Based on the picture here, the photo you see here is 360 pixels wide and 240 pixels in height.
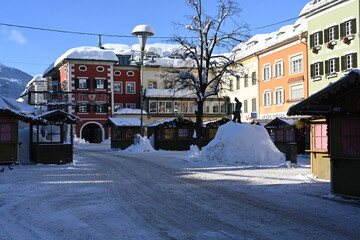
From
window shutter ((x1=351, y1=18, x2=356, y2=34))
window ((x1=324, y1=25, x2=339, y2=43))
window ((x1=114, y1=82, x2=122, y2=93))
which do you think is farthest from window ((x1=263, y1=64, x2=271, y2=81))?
window ((x1=114, y1=82, x2=122, y2=93))

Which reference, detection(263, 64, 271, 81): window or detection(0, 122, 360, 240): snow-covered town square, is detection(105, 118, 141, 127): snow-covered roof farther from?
detection(0, 122, 360, 240): snow-covered town square

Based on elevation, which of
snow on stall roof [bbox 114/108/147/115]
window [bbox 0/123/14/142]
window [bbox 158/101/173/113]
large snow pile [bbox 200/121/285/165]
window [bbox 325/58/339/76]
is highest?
window [bbox 325/58/339/76]

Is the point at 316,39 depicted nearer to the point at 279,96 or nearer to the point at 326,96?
the point at 279,96

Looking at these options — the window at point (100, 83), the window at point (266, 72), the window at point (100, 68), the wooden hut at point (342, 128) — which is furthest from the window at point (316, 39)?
the window at point (100, 68)

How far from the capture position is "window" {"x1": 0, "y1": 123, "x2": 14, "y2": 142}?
1928 cm

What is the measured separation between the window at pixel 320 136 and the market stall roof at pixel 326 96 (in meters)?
2.51

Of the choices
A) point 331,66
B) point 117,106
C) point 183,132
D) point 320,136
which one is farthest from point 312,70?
point 117,106

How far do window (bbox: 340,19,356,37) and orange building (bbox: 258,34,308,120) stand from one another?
5980mm

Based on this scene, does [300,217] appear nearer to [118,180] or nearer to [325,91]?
[325,91]

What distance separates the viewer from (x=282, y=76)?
43.8 m

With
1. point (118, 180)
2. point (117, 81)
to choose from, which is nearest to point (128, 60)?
point (117, 81)

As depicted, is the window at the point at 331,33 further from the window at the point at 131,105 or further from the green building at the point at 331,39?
the window at the point at 131,105

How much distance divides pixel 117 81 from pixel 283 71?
2523 centimetres

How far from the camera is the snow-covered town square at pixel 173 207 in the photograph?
21.9ft
